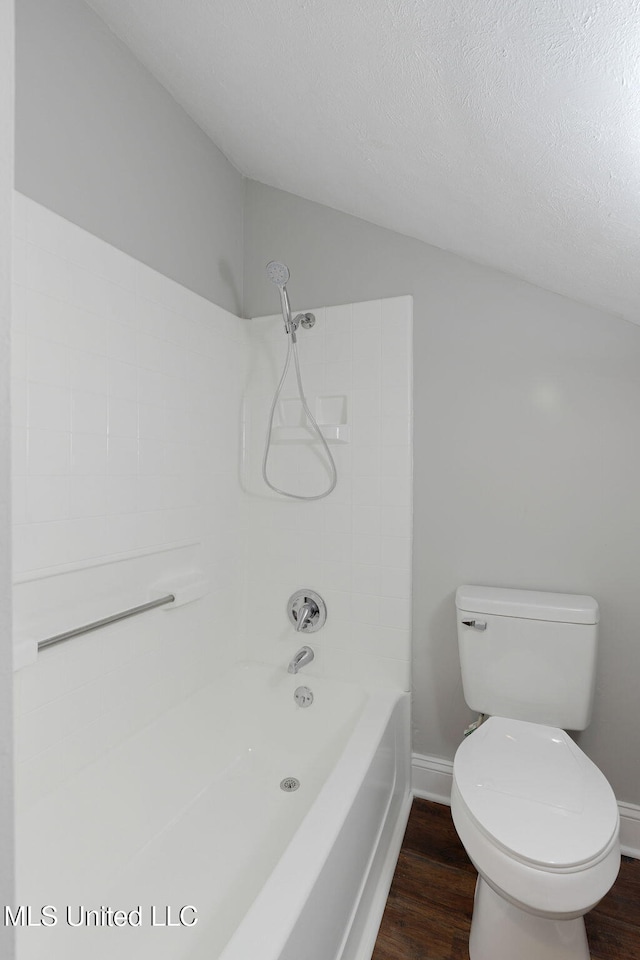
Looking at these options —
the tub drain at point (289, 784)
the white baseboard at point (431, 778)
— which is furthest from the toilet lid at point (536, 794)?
the tub drain at point (289, 784)

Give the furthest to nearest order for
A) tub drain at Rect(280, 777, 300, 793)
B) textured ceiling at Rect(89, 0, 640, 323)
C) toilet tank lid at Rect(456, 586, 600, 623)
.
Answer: tub drain at Rect(280, 777, 300, 793), toilet tank lid at Rect(456, 586, 600, 623), textured ceiling at Rect(89, 0, 640, 323)

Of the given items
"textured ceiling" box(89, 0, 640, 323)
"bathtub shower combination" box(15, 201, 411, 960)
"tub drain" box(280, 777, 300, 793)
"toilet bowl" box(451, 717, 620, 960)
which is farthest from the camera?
"tub drain" box(280, 777, 300, 793)

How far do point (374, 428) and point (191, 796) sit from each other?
1.43 meters

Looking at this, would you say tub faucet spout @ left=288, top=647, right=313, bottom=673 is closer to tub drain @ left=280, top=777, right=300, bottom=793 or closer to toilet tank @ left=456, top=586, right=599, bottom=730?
tub drain @ left=280, top=777, right=300, bottom=793

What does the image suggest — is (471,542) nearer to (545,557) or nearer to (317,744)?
(545,557)

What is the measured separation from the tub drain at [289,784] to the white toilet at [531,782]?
0.60m

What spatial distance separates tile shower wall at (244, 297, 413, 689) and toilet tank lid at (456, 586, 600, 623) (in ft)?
0.94

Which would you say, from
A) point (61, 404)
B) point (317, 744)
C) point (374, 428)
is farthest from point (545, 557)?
point (61, 404)

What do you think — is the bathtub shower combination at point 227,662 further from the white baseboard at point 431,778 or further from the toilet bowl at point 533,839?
the toilet bowl at point 533,839

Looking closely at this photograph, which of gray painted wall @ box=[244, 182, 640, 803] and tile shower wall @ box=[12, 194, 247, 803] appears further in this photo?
gray painted wall @ box=[244, 182, 640, 803]

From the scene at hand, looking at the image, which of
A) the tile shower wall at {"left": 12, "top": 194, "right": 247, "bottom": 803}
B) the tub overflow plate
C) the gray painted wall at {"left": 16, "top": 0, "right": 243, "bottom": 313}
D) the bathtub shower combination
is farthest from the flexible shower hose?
the tub overflow plate

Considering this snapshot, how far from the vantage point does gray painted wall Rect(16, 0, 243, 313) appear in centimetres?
127

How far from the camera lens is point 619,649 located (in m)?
1.70

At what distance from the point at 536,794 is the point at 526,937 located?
353 millimetres
